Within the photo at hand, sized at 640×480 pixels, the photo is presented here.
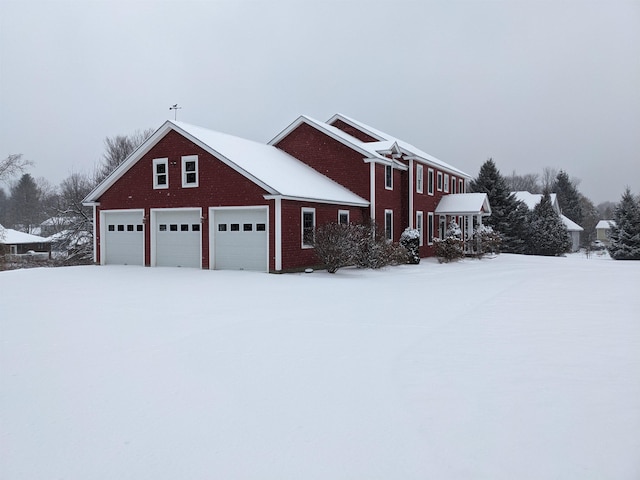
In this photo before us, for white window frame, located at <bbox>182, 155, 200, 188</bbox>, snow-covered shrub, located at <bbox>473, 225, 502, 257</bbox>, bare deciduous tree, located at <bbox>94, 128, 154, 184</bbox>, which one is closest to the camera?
white window frame, located at <bbox>182, 155, 200, 188</bbox>

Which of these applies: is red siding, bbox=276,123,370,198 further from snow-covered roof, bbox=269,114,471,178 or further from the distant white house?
the distant white house

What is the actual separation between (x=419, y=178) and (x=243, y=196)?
41.1ft

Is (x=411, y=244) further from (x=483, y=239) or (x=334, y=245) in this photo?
(x=483, y=239)

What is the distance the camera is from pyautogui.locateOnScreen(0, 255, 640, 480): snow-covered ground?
3895 mm

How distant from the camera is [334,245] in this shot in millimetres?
18578

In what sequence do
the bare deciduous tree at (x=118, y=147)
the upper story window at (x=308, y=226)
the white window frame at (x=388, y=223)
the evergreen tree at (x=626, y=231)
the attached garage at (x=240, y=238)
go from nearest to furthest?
the attached garage at (x=240, y=238), the upper story window at (x=308, y=226), the white window frame at (x=388, y=223), the evergreen tree at (x=626, y=231), the bare deciduous tree at (x=118, y=147)

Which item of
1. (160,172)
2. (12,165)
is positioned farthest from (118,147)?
(160,172)

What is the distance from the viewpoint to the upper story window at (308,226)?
20.1 meters

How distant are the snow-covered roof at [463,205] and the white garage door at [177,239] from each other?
1615 centimetres

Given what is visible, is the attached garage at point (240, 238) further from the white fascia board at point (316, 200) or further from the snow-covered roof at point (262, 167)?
the snow-covered roof at point (262, 167)

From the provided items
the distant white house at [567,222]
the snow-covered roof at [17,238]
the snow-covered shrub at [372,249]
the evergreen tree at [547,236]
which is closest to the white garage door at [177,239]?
the snow-covered shrub at [372,249]

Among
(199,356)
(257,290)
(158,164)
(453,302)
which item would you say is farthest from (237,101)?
(199,356)

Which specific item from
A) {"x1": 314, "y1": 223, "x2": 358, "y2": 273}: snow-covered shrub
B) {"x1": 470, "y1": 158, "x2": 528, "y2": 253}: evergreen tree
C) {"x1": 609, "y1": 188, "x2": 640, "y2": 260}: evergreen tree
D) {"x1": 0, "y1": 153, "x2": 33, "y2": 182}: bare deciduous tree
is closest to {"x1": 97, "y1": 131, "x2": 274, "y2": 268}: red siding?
{"x1": 314, "y1": 223, "x2": 358, "y2": 273}: snow-covered shrub

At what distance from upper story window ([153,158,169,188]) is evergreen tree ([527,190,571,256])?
102 feet
